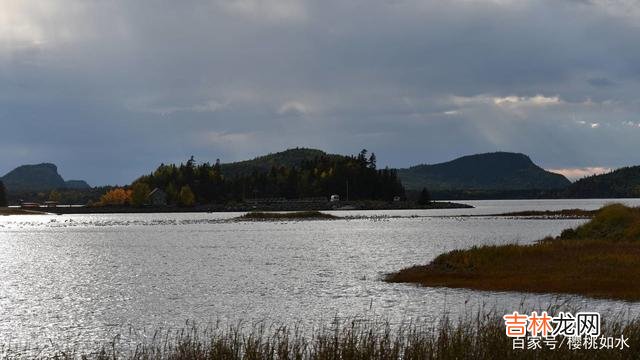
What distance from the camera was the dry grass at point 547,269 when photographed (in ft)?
151

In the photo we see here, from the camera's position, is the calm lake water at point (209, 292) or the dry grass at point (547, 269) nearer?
the calm lake water at point (209, 292)

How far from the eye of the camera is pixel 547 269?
53.2m

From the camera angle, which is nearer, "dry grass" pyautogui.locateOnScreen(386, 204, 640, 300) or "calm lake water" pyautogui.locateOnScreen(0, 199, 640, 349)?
"calm lake water" pyautogui.locateOnScreen(0, 199, 640, 349)

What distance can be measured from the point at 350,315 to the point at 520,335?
1640cm

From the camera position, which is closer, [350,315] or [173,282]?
[350,315]

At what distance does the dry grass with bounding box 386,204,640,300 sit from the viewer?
45.9 meters

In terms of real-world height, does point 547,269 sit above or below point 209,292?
above

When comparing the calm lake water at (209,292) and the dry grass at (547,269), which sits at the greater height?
the dry grass at (547,269)

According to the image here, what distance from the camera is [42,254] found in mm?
96438

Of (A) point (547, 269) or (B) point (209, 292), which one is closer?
(B) point (209, 292)

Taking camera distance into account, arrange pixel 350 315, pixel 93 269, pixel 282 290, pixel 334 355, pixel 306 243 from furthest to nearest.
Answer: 1. pixel 306 243
2. pixel 93 269
3. pixel 282 290
4. pixel 350 315
5. pixel 334 355

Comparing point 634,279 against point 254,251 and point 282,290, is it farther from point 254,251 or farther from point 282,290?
point 254,251

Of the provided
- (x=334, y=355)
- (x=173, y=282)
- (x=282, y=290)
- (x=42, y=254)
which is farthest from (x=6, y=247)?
(x=334, y=355)

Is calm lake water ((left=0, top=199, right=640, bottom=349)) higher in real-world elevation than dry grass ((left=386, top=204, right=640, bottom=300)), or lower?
lower
